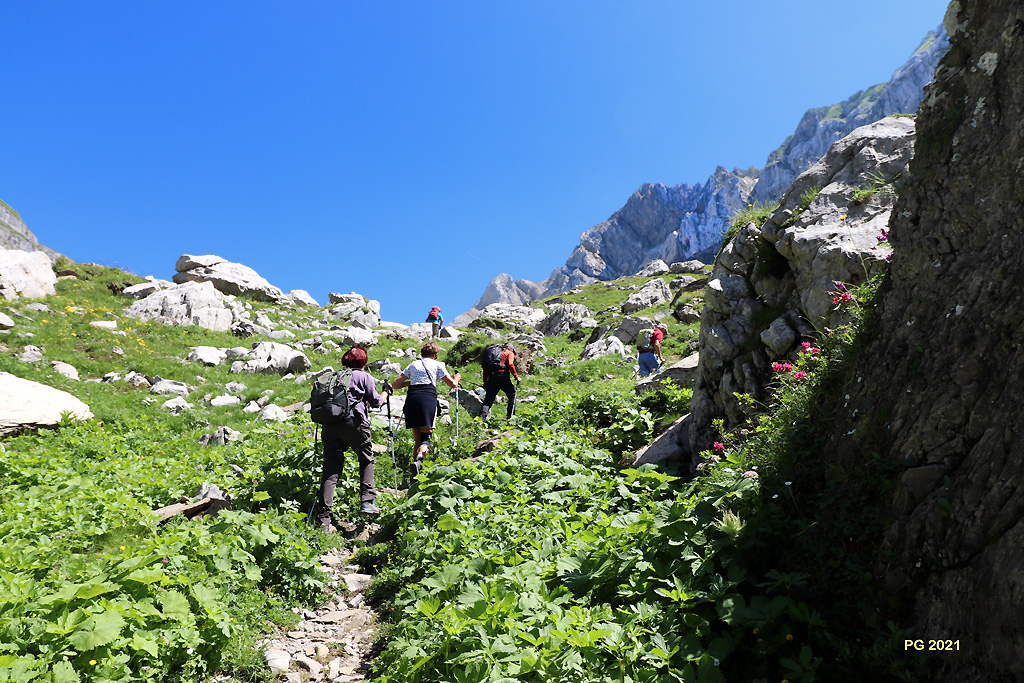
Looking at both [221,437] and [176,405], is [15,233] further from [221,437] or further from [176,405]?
[221,437]

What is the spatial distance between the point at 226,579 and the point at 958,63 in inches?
424

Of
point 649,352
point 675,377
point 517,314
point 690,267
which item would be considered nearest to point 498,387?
point 675,377

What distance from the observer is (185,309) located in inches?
1179

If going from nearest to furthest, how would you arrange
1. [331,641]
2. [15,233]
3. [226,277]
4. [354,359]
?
[331,641] < [354,359] < [226,277] < [15,233]

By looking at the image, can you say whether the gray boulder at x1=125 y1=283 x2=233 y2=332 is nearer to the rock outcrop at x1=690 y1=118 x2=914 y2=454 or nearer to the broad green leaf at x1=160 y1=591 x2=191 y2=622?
the broad green leaf at x1=160 y1=591 x2=191 y2=622

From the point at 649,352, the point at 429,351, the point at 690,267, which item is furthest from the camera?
the point at 690,267

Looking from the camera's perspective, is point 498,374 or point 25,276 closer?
point 498,374

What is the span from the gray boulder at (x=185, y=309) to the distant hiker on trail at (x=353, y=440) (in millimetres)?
23996

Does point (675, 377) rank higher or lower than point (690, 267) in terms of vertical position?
lower

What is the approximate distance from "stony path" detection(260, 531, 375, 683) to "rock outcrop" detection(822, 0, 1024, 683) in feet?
17.8

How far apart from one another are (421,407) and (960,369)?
358 inches

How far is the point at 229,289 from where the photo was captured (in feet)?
132

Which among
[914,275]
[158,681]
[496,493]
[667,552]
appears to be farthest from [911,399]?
[158,681]

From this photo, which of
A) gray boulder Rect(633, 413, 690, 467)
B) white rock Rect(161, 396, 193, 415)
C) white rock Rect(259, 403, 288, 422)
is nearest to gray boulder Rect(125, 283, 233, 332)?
white rock Rect(161, 396, 193, 415)
